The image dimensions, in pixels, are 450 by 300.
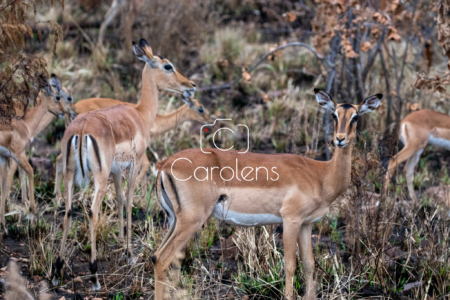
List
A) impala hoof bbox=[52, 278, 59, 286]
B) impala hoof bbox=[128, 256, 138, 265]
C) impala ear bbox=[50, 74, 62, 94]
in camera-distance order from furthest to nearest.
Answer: impala ear bbox=[50, 74, 62, 94]
impala hoof bbox=[128, 256, 138, 265]
impala hoof bbox=[52, 278, 59, 286]

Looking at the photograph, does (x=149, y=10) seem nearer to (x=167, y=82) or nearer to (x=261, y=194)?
(x=167, y=82)

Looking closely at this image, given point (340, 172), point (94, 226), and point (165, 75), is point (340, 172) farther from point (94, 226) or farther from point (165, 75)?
point (165, 75)

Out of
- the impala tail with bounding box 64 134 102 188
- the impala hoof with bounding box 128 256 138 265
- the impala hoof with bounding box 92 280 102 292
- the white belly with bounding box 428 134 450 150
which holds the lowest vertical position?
the white belly with bounding box 428 134 450 150

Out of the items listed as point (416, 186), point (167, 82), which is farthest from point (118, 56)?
point (416, 186)

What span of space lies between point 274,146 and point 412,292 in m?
4.79

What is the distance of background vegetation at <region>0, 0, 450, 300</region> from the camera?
197 inches

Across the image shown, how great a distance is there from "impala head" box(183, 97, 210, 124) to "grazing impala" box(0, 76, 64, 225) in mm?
2268

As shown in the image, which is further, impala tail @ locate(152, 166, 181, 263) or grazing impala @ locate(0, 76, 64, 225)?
grazing impala @ locate(0, 76, 64, 225)

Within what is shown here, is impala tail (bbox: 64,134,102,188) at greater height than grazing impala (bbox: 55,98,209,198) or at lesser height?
greater

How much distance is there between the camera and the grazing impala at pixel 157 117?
6.87 meters

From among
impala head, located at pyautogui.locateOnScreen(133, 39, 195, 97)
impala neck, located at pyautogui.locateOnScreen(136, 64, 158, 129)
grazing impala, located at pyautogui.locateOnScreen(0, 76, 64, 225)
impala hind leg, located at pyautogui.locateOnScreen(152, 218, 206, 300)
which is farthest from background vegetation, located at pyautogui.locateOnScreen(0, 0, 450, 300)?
impala head, located at pyautogui.locateOnScreen(133, 39, 195, 97)

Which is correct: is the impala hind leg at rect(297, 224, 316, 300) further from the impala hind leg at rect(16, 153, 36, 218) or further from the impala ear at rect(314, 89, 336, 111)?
the impala hind leg at rect(16, 153, 36, 218)

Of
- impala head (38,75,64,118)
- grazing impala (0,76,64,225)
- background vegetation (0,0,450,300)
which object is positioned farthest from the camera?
impala head (38,75,64,118)

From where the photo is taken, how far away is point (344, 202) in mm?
6484
